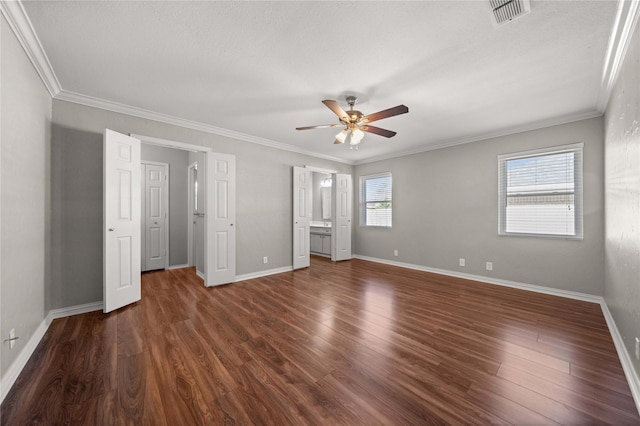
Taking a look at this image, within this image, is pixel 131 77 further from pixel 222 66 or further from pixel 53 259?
pixel 53 259

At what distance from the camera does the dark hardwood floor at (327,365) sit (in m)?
1.42

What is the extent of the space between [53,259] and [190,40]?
276 cm

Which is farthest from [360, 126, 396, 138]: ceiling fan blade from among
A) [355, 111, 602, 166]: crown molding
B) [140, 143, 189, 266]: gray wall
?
[140, 143, 189, 266]: gray wall

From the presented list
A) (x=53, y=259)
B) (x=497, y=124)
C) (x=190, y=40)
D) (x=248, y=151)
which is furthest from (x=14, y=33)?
(x=497, y=124)

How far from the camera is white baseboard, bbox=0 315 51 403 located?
1.54 meters

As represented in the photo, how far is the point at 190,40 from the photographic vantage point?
191 centimetres

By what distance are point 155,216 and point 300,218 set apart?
114 inches

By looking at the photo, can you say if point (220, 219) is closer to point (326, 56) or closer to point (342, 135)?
point (342, 135)

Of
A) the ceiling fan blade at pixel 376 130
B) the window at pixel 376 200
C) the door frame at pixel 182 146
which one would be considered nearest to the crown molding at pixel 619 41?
the ceiling fan blade at pixel 376 130

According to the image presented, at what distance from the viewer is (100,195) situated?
2.98m

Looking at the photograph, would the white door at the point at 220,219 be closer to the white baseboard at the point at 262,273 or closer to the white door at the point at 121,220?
the white baseboard at the point at 262,273

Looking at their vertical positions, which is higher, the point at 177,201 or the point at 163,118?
the point at 163,118

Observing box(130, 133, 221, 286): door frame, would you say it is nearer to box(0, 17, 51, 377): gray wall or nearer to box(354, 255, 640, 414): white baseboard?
box(0, 17, 51, 377): gray wall

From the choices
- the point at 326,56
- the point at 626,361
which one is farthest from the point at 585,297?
the point at 326,56
